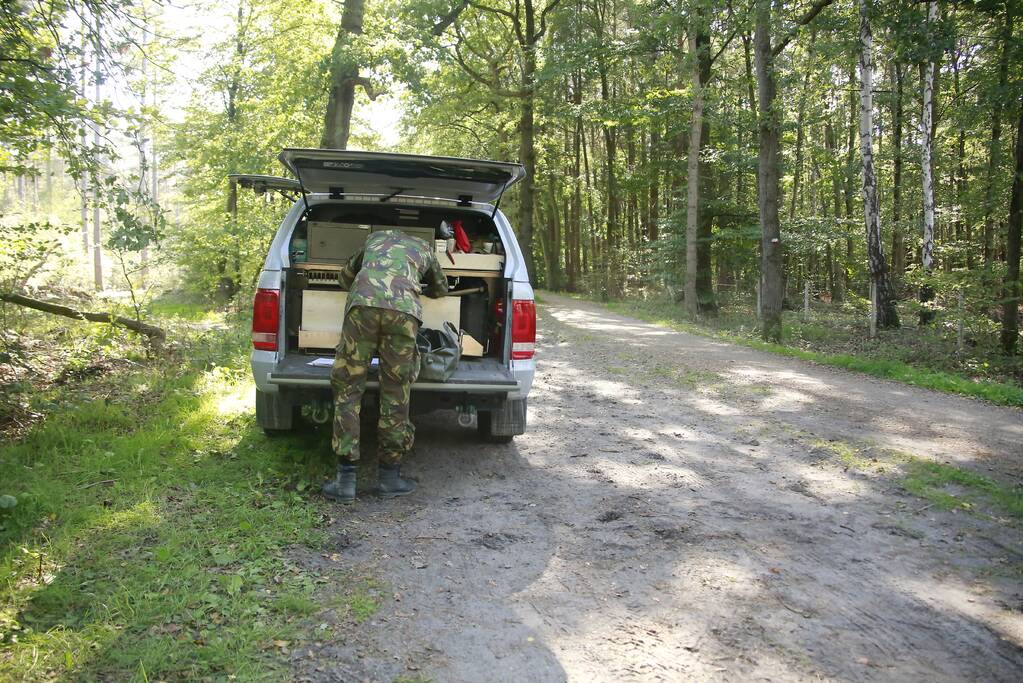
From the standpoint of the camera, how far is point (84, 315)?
813 centimetres

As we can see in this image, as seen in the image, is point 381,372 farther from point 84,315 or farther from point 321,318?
point 84,315

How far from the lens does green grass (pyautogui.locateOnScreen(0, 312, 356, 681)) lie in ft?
8.68

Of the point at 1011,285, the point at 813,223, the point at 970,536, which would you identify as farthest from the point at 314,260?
the point at 813,223

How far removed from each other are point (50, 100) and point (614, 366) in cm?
726

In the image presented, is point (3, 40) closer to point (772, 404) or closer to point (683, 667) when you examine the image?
point (683, 667)

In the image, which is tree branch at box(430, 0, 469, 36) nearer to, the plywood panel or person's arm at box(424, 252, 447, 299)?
the plywood panel

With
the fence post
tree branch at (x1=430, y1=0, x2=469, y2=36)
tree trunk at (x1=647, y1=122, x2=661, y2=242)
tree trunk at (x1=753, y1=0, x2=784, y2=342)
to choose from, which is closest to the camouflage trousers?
the fence post

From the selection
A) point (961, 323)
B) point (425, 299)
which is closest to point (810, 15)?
point (961, 323)

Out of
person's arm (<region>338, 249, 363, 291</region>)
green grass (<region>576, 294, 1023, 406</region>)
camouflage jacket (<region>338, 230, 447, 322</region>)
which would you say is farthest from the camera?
green grass (<region>576, 294, 1023, 406</region>)

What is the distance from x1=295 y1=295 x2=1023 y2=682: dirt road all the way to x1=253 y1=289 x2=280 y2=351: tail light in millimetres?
1300

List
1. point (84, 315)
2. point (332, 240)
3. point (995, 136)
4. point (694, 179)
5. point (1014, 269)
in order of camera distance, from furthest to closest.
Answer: point (694, 179), point (995, 136), point (1014, 269), point (84, 315), point (332, 240)

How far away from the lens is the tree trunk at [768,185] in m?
13.8

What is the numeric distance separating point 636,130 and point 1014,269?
1936 centimetres

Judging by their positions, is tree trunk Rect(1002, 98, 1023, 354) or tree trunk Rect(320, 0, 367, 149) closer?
tree trunk Rect(1002, 98, 1023, 354)
